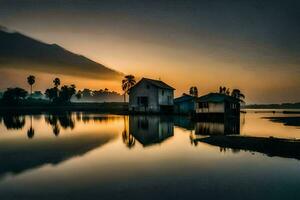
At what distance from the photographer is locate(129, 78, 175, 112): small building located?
7225 cm

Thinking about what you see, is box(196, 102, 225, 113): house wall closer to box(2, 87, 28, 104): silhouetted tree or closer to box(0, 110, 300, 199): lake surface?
box(0, 110, 300, 199): lake surface

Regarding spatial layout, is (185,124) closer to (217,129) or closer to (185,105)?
(217,129)

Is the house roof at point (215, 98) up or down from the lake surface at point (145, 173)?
up

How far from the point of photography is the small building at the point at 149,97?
237ft

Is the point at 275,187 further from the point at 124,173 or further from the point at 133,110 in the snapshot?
the point at 133,110

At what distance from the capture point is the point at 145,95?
73438mm

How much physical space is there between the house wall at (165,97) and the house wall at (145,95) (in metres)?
1.52

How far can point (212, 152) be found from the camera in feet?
69.1

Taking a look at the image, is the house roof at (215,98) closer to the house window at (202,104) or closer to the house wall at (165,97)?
the house window at (202,104)

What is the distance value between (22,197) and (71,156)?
8759mm

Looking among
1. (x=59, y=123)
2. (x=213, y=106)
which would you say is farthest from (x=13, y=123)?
(x=213, y=106)

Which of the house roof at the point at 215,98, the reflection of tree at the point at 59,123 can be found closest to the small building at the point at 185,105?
the house roof at the point at 215,98

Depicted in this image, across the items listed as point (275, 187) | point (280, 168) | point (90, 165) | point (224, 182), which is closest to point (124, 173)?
point (90, 165)

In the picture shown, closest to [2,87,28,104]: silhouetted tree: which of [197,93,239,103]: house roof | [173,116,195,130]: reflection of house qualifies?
[173,116,195,130]: reflection of house
